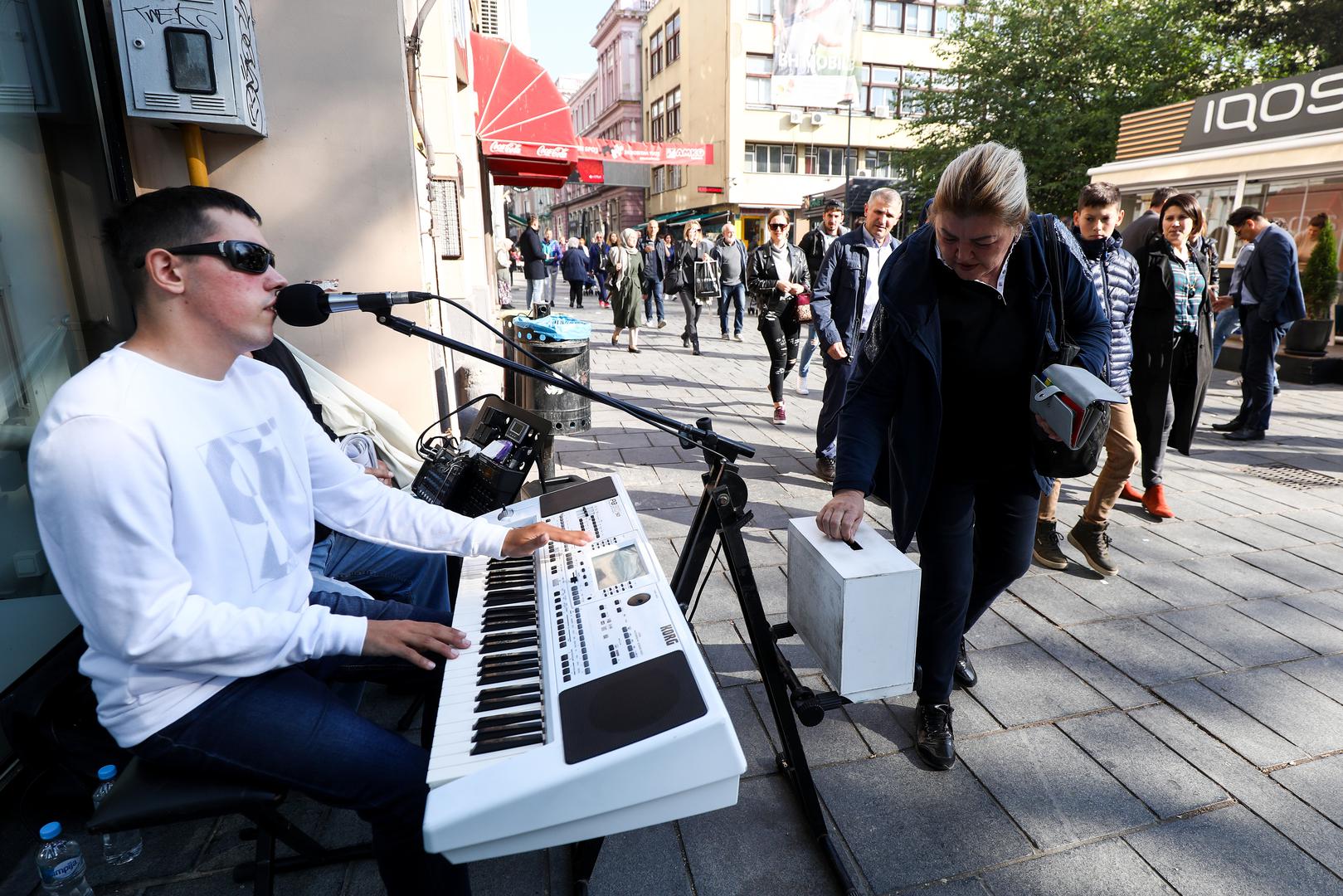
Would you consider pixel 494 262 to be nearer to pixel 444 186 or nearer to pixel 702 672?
pixel 444 186

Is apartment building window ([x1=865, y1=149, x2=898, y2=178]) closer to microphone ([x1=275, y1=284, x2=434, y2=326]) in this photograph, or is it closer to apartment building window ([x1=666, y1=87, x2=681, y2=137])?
apartment building window ([x1=666, y1=87, x2=681, y2=137])

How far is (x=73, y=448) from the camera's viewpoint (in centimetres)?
→ 133

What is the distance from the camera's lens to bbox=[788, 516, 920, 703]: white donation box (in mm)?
1996

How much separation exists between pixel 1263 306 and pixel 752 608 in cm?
699

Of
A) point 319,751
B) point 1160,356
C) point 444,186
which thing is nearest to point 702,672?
point 319,751

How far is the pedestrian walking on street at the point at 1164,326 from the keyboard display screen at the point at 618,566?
4.12m

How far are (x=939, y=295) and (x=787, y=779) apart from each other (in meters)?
1.59

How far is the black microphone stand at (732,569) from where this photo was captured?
67.4 inches

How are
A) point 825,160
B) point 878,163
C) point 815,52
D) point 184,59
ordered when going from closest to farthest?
point 184,59
point 815,52
point 825,160
point 878,163

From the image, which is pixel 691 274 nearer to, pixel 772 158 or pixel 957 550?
pixel 957 550

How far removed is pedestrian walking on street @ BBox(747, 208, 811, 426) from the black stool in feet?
18.8

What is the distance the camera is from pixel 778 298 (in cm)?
693

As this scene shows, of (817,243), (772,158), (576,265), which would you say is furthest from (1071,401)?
(772,158)

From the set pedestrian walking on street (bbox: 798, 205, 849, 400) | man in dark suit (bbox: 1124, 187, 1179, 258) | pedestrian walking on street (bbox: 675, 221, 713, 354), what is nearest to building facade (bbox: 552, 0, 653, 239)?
pedestrian walking on street (bbox: 675, 221, 713, 354)
